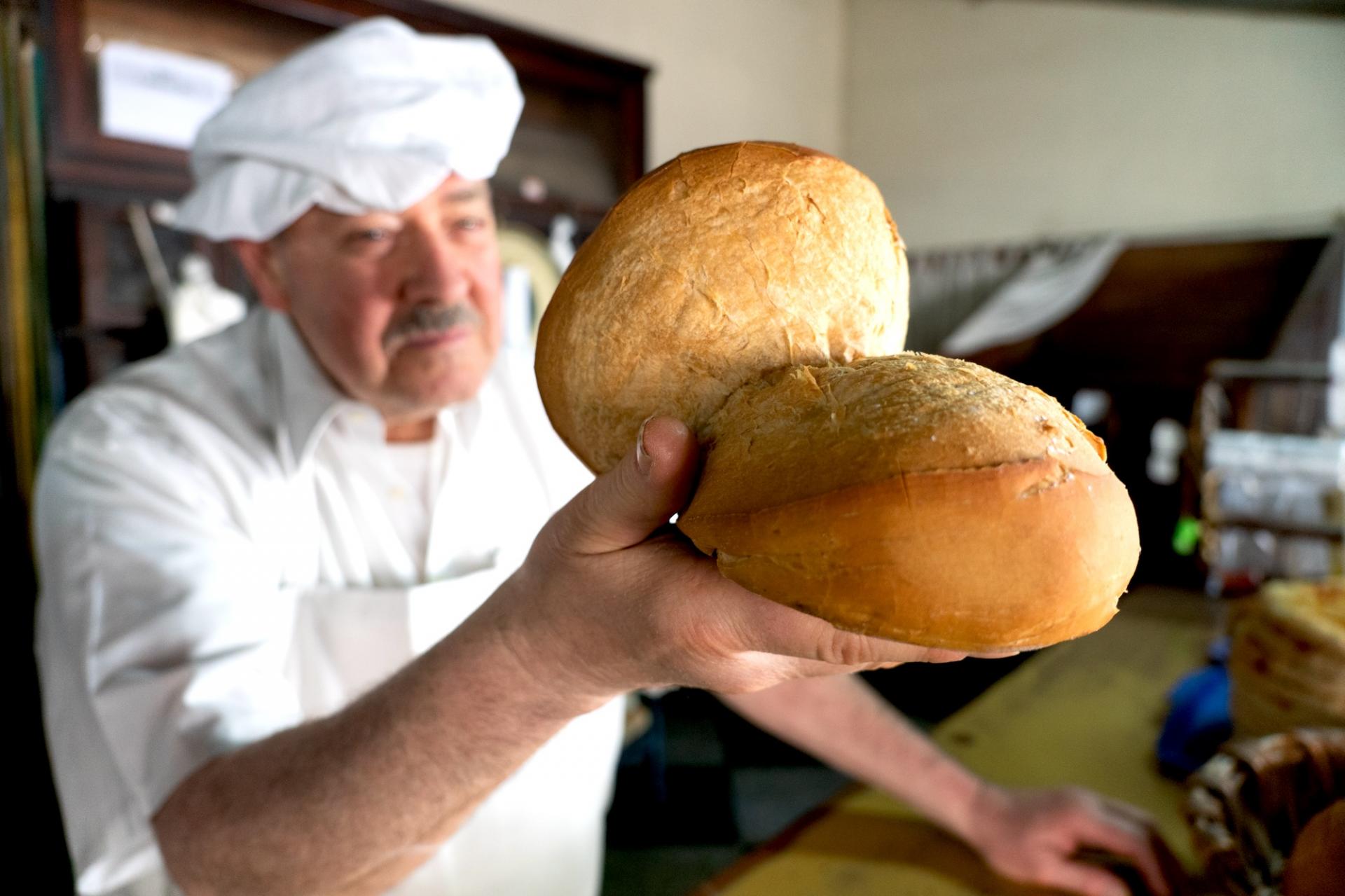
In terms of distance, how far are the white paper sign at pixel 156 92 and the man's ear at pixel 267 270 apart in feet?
4.19

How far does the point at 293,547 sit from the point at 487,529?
0.30 m

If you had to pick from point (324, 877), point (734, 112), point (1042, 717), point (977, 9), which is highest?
point (977, 9)

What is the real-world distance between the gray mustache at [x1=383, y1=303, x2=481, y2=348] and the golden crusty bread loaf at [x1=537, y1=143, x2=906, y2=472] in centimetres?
62

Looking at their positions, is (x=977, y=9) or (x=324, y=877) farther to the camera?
(x=977, y=9)

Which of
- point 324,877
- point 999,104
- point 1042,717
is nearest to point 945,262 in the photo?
point 999,104

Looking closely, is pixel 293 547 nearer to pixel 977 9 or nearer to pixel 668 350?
pixel 668 350

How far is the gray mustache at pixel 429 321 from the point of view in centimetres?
103

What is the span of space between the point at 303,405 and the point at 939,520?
1073 millimetres

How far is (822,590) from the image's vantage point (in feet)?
1.05

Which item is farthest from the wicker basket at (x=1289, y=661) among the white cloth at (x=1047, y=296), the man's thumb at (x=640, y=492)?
the white cloth at (x=1047, y=296)

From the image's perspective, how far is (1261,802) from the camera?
0.68 metres

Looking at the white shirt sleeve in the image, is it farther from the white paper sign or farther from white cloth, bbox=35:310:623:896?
the white paper sign

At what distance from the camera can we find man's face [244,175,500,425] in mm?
1039

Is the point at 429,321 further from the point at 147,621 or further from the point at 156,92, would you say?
the point at 156,92
